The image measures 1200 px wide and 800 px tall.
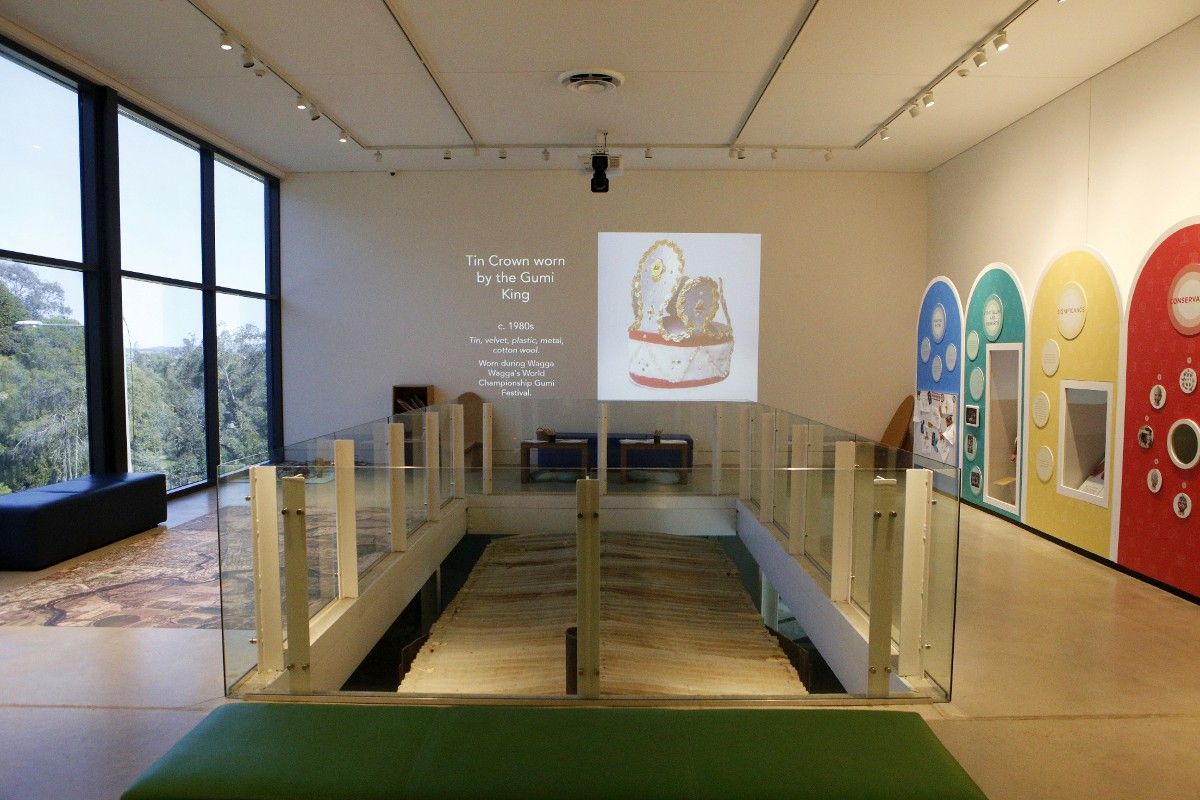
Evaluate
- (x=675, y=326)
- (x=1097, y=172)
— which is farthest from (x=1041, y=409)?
(x=675, y=326)

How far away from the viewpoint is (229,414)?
901cm

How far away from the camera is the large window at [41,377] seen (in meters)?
5.81

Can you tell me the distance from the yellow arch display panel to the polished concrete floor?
3.94 feet

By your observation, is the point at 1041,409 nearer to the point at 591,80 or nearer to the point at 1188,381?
the point at 1188,381

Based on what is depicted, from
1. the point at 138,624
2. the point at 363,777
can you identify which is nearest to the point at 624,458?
the point at 138,624

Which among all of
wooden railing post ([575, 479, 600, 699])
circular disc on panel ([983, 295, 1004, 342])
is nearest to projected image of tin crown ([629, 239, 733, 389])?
circular disc on panel ([983, 295, 1004, 342])

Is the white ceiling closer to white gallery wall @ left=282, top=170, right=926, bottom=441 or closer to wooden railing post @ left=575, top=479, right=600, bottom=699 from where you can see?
white gallery wall @ left=282, top=170, right=926, bottom=441

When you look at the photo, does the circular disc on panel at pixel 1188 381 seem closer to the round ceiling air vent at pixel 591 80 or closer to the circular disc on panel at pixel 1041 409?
the circular disc on panel at pixel 1041 409

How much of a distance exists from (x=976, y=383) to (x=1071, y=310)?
1700 millimetres

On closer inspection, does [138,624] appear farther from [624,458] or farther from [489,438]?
[624,458]

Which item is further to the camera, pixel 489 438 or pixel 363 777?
pixel 489 438

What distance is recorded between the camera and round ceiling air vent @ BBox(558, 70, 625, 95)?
6418mm

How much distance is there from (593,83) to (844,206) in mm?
4735

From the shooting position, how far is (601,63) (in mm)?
6234
